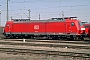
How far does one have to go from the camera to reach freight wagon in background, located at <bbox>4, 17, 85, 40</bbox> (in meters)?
30.1

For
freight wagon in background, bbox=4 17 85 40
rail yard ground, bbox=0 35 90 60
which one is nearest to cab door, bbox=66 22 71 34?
freight wagon in background, bbox=4 17 85 40

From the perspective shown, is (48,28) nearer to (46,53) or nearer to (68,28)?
→ (68,28)

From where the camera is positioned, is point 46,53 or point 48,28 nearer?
point 46,53

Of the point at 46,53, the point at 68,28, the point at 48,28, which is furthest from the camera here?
the point at 48,28

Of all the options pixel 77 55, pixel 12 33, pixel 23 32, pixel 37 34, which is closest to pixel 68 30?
pixel 37 34

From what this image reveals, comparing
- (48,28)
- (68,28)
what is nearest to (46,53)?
(68,28)

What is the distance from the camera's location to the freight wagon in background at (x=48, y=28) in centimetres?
3006

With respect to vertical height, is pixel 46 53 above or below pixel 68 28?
below

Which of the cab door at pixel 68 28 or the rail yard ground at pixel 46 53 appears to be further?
the cab door at pixel 68 28

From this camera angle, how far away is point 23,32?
3338 cm

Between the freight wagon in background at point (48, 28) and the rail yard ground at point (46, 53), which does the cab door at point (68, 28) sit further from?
the rail yard ground at point (46, 53)

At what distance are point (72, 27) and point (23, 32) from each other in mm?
8205

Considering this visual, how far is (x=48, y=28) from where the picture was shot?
31672 millimetres

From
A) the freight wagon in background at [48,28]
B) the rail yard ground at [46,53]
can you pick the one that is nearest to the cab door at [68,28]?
the freight wagon in background at [48,28]
